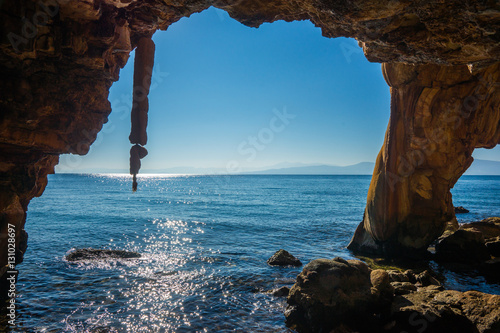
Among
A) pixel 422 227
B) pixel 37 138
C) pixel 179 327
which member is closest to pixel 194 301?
pixel 179 327

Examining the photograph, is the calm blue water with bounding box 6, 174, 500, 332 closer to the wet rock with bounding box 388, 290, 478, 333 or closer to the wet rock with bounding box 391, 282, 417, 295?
the wet rock with bounding box 388, 290, 478, 333

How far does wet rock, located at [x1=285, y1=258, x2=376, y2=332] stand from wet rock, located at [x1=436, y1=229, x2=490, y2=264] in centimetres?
981

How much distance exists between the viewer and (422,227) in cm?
1709

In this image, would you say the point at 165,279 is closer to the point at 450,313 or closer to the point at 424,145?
the point at 450,313

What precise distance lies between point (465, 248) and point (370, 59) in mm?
13683

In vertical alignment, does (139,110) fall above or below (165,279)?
above

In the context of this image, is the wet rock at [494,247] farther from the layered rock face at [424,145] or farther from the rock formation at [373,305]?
the rock formation at [373,305]

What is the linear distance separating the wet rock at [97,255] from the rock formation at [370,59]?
3753mm

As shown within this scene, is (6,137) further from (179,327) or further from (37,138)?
(179,327)

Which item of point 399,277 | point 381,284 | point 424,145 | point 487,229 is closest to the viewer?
point 381,284

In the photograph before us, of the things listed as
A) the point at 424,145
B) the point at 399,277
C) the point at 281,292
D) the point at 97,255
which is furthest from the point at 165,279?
the point at 424,145

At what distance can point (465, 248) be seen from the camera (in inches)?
647

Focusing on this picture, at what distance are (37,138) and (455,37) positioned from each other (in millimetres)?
15041

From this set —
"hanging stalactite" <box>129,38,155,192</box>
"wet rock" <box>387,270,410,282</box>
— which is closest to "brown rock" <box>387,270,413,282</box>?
"wet rock" <box>387,270,410,282</box>
